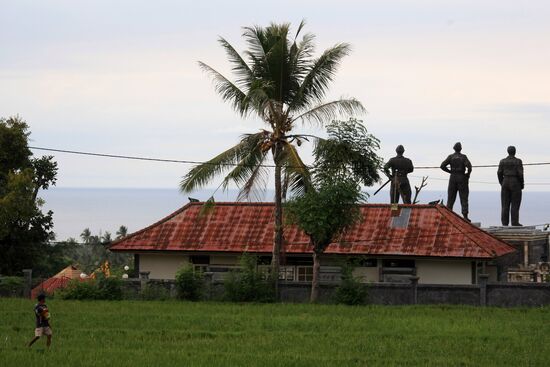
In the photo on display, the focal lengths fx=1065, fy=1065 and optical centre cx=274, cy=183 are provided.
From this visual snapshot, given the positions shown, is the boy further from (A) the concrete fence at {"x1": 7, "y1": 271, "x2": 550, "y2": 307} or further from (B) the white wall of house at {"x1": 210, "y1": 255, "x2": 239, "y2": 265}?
(B) the white wall of house at {"x1": 210, "y1": 255, "x2": 239, "y2": 265}

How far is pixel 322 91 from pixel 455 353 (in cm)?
1467

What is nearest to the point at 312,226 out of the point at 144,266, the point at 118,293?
the point at 118,293

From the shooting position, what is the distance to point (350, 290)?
3122 centimetres

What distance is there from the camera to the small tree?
1286 inches

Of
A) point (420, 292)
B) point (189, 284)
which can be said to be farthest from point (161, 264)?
point (420, 292)

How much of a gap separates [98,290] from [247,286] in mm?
4545

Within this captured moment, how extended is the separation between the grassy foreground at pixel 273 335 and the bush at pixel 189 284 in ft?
5.54

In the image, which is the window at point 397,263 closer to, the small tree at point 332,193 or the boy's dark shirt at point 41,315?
the small tree at point 332,193

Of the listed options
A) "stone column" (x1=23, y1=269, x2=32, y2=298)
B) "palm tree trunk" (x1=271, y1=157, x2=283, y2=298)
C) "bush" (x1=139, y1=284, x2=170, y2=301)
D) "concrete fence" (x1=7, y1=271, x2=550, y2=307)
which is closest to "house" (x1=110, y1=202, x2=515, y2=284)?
"palm tree trunk" (x1=271, y1=157, x2=283, y2=298)

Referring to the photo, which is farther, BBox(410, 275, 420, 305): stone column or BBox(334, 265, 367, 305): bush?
BBox(410, 275, 420, 305): stone column

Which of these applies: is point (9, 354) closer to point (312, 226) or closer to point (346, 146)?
point (312, 226)

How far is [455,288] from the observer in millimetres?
31062

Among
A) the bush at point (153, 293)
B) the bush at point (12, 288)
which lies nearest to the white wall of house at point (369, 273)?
the bush at point (153, 293)

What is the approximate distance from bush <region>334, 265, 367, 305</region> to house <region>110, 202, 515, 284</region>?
261 cm
